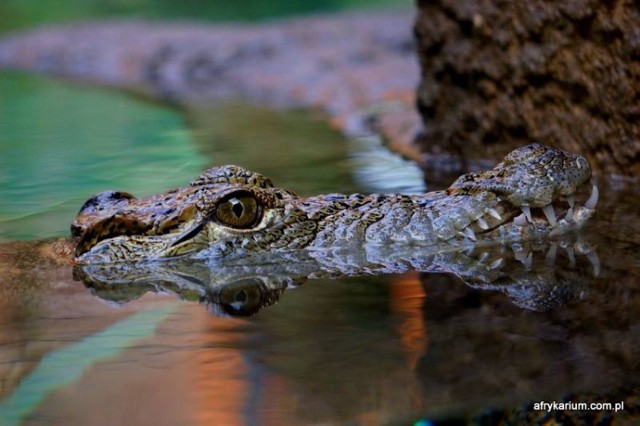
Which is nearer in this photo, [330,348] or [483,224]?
[330,348]

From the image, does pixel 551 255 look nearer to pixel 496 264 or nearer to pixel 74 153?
pixel 496 264

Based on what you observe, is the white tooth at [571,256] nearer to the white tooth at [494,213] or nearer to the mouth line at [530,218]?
the mouth line at [530,218]

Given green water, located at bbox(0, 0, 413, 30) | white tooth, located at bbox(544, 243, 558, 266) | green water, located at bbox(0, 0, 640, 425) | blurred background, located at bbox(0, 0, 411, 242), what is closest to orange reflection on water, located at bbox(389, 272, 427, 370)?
green water, located at bbox(0, 0, 640, 425)

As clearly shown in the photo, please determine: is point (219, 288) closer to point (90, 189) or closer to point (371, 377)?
point (371, 377)

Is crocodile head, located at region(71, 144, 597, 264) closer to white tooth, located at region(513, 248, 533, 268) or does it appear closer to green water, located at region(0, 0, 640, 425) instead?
white tooth, located at region(513, 248, 533, 268)

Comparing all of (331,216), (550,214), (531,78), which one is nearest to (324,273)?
(331,216)

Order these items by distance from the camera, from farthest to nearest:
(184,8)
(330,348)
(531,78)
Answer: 1. (184,8)
2. (531,78)
3. (330,348)

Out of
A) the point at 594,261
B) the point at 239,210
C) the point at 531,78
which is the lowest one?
the point at 594,261
